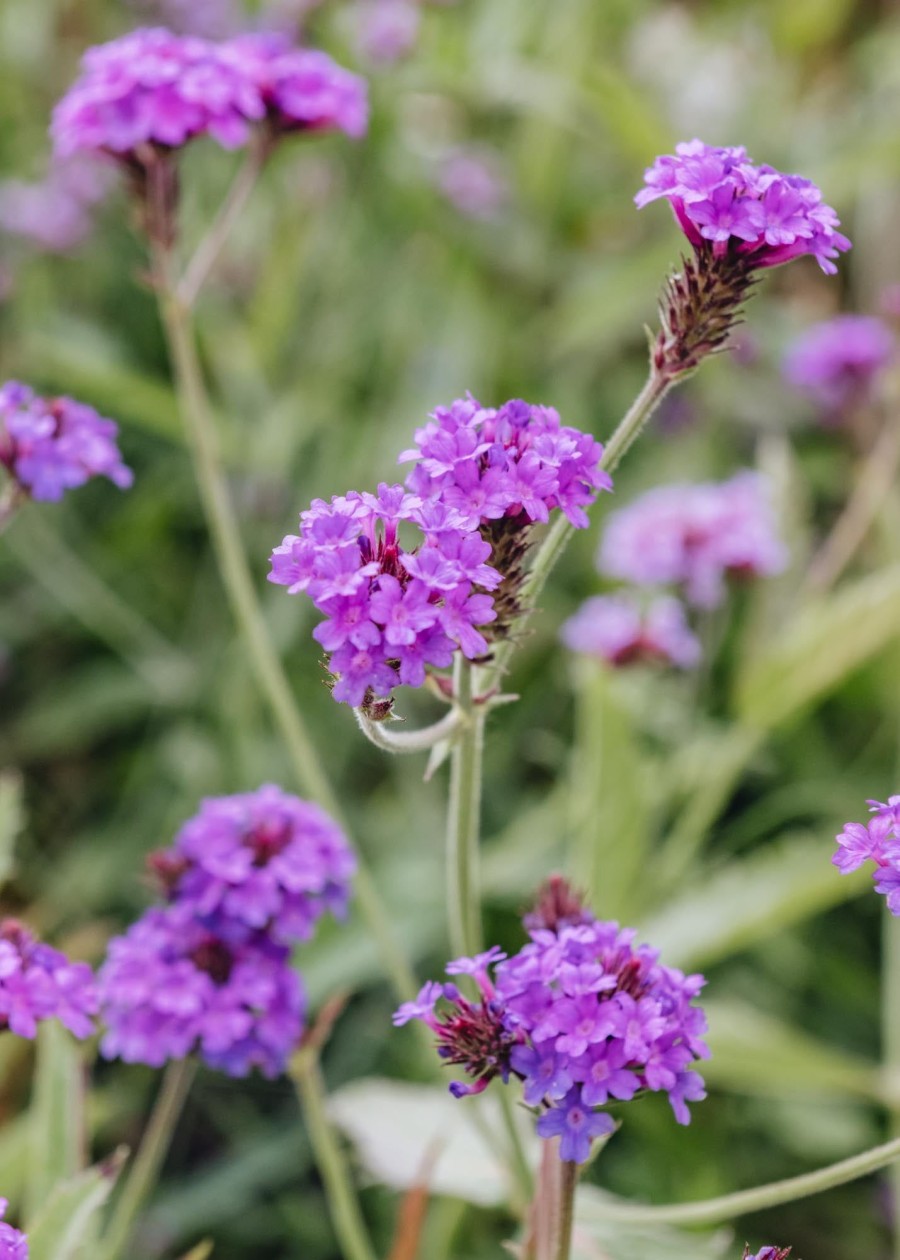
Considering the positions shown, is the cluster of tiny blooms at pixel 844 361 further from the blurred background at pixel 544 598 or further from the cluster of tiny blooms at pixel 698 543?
the cluster of tiny blooms at pixel 698 543

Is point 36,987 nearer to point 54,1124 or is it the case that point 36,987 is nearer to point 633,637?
point 54,1124

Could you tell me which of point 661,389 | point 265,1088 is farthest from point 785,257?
point 265,1088

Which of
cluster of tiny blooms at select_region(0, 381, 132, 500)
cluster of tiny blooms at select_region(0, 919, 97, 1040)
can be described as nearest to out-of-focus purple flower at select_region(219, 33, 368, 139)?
cluster of tiny blooms at select_region(0, 381, 132, 500)

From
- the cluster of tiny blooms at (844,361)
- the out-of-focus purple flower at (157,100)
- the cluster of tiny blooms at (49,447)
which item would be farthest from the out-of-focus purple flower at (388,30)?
the cluster of tiny blooms at (49,447)

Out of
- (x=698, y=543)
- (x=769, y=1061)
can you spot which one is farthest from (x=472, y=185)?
(x=769, y=1061)

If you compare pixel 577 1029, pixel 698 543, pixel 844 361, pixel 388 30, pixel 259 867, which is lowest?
pixel 577 1029

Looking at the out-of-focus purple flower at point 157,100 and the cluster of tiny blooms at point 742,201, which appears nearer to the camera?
the cluster of tiny blooms at point 742,201
